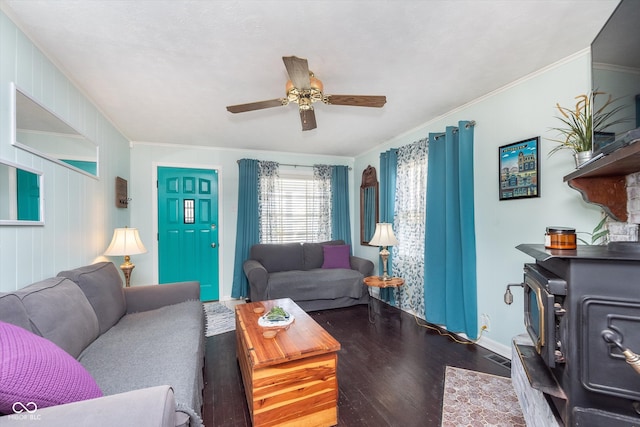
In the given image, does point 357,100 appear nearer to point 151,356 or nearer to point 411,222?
point 411,222

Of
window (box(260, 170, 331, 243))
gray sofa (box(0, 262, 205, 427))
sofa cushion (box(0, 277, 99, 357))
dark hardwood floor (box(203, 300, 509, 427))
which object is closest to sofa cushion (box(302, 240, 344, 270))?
window (box(260, 170, 331, 243))

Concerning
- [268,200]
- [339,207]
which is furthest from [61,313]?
[339,207]

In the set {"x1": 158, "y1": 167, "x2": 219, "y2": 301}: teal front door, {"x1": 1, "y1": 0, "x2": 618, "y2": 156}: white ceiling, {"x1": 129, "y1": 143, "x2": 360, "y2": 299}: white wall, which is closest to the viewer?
{"x1": 1, "y1": 0, "x2": 618, "y2": 156}: white ceiling

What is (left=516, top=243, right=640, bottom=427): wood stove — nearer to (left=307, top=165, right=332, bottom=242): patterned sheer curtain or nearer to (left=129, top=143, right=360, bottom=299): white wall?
(left=307, top=165, right=332, bottom=242): patterned sheer curtain

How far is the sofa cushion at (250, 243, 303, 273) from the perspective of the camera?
4.07 m

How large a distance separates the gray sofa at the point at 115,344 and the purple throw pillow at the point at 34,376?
38 mm

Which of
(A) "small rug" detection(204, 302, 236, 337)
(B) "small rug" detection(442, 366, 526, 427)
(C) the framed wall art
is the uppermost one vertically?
(C) the framed wall art

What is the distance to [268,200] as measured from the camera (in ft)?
14.8

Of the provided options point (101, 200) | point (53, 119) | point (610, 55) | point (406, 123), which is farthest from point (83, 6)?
point (406, 123)

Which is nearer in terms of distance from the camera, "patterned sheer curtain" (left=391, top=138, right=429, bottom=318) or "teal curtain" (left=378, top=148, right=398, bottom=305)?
"patterned sheer curtain" (left=391, top=138, right=429, bottom=318)

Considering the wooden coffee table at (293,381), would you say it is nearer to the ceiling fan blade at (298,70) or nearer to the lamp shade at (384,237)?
the ceiling fan blade at (298,70)

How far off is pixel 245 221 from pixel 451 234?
9.61ft

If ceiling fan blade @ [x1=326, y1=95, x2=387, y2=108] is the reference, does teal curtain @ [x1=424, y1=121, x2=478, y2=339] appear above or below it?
below

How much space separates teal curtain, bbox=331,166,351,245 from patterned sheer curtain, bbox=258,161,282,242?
98 cm
